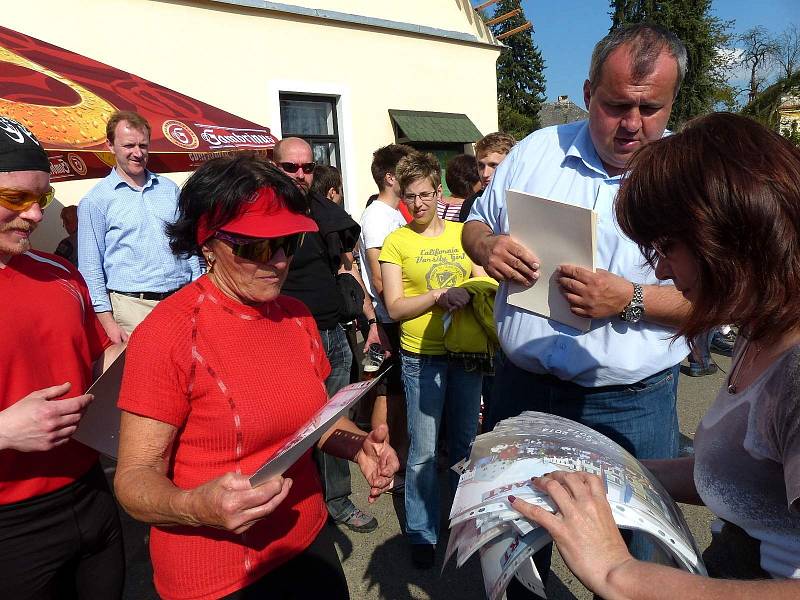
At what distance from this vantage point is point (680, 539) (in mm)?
996

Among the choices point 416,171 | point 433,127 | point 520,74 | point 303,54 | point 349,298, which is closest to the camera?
point 416,171

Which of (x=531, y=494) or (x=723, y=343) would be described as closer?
(x=531, y=494)

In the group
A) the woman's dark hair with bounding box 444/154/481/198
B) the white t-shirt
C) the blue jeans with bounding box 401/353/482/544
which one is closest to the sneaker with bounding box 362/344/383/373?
the white t-shirt

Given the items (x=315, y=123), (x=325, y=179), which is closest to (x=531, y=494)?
(x=325, y=179)

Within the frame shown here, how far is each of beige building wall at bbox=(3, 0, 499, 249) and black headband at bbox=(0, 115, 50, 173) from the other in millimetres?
6306

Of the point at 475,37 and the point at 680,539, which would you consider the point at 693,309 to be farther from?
the point at 475,37

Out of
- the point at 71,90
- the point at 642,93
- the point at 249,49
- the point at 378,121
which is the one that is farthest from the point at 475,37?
the point at 642,93

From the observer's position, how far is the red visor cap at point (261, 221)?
156 cm

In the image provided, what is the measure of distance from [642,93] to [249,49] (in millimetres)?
8618

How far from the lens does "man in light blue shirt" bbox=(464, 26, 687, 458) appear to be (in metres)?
1.83

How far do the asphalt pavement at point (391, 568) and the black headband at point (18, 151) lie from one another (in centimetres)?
231

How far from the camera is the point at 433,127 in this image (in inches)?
440

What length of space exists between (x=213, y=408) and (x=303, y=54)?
9.45 m

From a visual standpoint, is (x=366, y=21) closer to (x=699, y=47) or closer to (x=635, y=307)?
(x=635, y=307)
